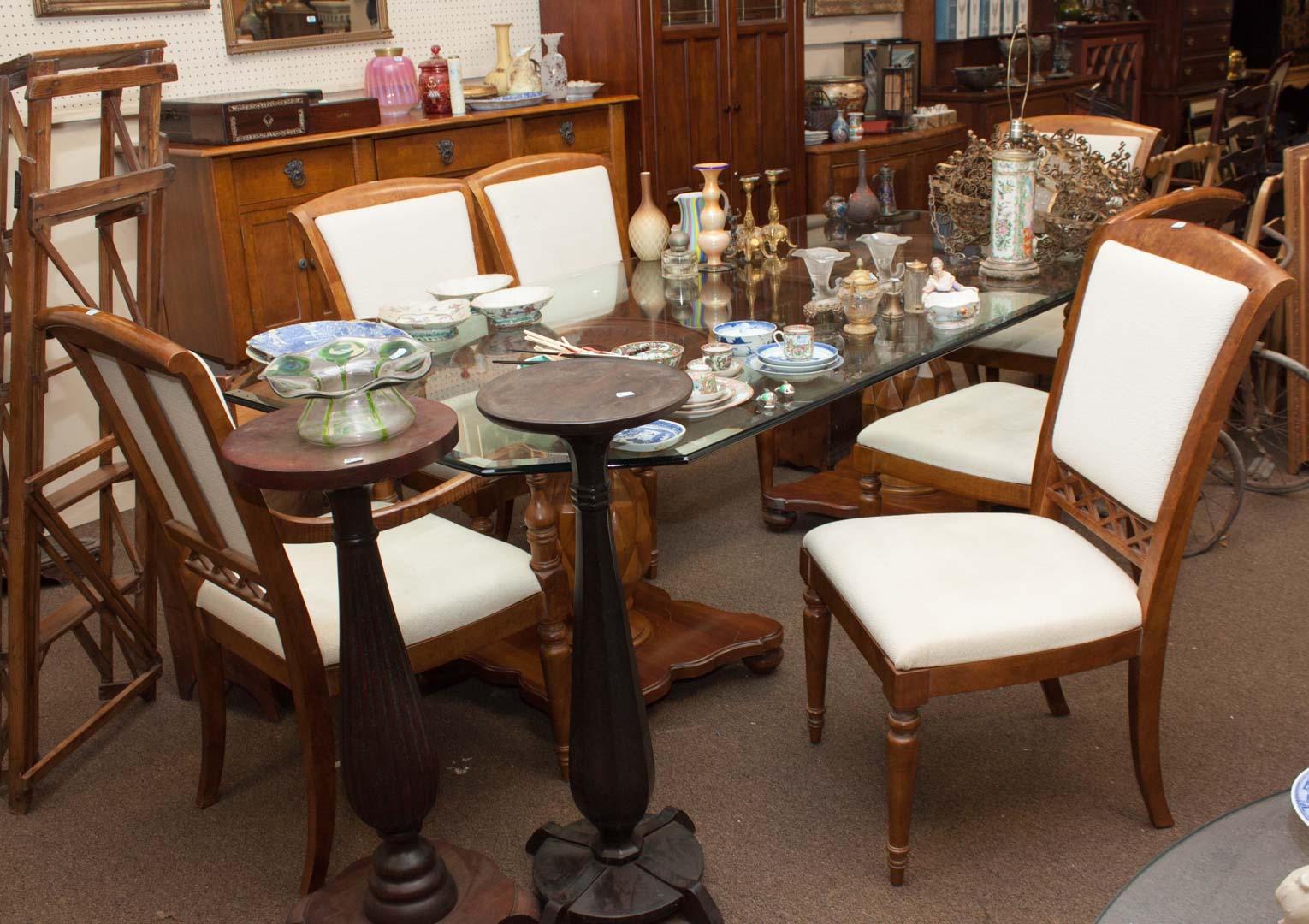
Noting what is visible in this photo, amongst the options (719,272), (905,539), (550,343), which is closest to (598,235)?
(719,272)

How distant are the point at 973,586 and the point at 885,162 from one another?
3.63 metres

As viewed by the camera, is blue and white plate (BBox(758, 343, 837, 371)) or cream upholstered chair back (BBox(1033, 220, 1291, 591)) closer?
cream upholstered chair back (BBox(1033, 220, 1291, 591))

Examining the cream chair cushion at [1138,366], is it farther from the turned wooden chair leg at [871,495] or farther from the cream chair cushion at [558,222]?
the cream chair cushion at [558,222]

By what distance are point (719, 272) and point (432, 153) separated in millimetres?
1184

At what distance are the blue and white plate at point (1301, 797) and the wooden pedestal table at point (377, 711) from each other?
1060 millimetres

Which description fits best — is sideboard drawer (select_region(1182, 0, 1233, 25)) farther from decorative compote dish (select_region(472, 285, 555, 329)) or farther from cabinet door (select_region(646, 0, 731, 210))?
decorative compote dish (select_region(472, 285, 555, 329))

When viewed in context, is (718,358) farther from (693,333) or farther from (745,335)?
(693,333)

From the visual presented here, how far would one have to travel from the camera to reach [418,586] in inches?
78.6

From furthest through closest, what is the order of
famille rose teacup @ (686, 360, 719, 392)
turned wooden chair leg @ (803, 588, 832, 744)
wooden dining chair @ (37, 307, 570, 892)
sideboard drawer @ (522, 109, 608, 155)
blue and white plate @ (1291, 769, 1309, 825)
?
sideboard drawer @ (522, 109, 608, 155)
turned wooden chair leg @ (803, 588, 832, 744)
famille rose teacup @ (686, 360, 719, 392)
wooden dining chair @ (37, 307, 570, 892)
blue and white plate @ (1291, 769, 1309, 825)

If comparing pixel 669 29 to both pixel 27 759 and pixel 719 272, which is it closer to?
pixel 719 272

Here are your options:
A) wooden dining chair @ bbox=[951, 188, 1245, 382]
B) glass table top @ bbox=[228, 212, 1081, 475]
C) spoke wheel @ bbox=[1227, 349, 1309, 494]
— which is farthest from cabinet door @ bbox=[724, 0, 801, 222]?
spoke wheel @ bbox=[1227, 349, 1309, 494]

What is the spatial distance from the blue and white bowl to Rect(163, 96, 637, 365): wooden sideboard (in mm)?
1436

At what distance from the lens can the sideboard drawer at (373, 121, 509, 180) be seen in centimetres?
371

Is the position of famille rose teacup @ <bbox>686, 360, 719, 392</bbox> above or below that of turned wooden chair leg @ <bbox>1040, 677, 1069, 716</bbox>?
above
